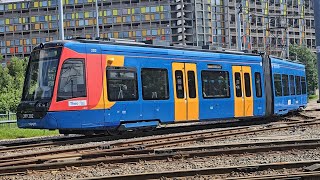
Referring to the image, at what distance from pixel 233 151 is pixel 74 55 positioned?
19.2 feet

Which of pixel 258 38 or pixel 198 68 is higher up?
pixel 258 38

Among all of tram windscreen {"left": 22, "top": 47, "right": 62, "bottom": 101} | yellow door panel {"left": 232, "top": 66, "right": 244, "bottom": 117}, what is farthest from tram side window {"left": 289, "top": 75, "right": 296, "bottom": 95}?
tram windscreen {"left": 22, "top": 47, "right": 62, "bottom": 101}

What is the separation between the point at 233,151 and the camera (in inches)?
418

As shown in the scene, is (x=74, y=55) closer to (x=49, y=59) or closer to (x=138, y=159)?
(x=49, y=59)

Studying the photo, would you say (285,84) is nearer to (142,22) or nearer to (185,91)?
(185,91)

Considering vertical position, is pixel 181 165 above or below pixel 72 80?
→ below

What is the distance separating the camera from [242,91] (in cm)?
1992

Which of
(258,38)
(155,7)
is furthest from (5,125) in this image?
A: (258,38)

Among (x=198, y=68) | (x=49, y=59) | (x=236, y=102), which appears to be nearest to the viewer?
(x=49, y=59)

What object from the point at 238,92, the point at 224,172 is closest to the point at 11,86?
the point at 238,92

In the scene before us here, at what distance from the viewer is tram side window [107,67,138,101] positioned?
1492 centimetres

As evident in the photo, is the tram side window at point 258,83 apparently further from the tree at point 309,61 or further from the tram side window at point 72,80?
the tree at point 309,61

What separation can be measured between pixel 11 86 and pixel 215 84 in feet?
122

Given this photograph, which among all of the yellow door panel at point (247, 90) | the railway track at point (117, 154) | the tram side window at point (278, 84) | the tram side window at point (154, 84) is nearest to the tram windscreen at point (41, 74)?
the railway track at point (117, 154)
